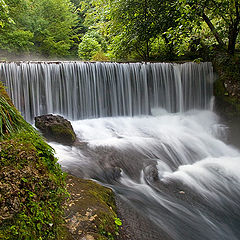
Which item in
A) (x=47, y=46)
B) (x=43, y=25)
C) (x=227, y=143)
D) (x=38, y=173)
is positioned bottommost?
(x=227, y=143)

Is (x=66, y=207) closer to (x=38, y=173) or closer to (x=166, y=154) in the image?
(x=38, y=173)

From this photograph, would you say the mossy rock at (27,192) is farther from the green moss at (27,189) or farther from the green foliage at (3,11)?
the green foliage at (3,11)

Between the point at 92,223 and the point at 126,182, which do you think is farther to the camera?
the point at 126,182

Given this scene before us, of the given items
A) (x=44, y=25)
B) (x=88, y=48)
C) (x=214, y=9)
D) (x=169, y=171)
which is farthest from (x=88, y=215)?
(x=44, y=25)

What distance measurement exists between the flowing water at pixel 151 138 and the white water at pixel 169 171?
2cm

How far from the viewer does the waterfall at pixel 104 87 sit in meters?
7.04

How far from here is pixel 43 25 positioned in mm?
18953

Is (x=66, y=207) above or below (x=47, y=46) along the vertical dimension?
below

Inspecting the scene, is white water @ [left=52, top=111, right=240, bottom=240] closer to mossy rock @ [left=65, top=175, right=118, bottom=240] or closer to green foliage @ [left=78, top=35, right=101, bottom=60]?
mossy rock @ [left=65, top=175, right=118, bottom=240]

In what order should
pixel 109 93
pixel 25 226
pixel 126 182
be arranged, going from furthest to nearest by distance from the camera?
pixel 109 93, pixel 126 182, pixel 25 226

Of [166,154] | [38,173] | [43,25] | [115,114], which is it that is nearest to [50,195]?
[38,173]

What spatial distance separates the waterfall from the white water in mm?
975

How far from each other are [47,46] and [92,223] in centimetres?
1884

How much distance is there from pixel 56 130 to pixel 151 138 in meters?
2.63
